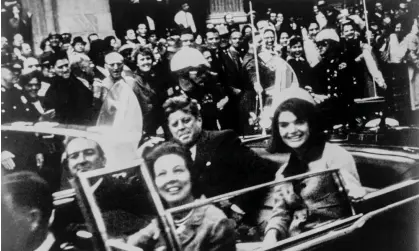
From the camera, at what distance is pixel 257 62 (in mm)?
2846

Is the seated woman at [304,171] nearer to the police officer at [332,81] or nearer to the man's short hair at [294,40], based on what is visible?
the police officer at [332,81]

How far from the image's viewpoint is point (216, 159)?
2.51 m

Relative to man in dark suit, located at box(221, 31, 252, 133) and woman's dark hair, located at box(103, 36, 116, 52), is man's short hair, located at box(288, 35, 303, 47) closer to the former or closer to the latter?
man in dark suit, located at box(221, 31, 252, 133)

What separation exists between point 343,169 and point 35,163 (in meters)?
1.66

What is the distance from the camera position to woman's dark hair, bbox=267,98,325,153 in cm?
264

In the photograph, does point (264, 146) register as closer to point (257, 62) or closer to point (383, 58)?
point (257, 62)

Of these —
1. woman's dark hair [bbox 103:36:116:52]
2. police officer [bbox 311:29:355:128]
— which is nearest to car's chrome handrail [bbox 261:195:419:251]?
police officer [bbox 311:29:355:128]

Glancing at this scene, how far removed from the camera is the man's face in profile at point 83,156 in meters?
2.07

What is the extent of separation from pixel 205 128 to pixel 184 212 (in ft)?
1.77

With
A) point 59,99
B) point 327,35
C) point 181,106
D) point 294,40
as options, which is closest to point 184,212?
point 181,106

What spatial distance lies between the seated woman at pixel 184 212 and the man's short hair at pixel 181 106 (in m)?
0.22

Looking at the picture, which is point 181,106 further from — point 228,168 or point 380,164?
point 380,164

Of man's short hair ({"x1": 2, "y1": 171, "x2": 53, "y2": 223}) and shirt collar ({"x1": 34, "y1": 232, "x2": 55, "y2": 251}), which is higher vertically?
man's short hair ({"x1": 2, "y1": 171, "x2": 53, "y2": 223})

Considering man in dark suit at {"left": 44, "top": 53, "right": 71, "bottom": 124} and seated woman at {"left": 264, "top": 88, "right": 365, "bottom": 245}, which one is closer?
man in dark suit at {"left": 44, "top": 53, "right": 71, "bottom": 124}
